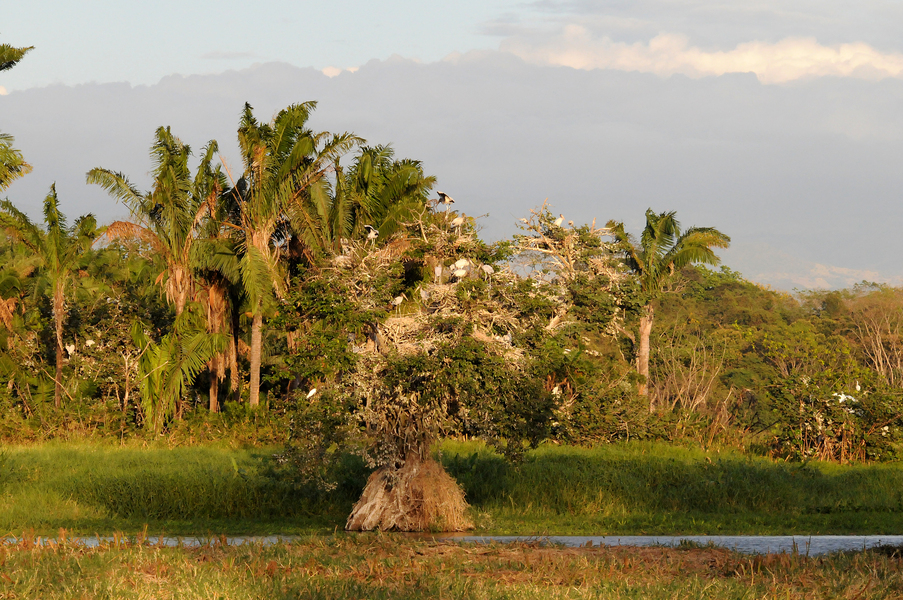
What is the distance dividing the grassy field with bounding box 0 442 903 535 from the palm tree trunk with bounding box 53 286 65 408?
5.15 meters

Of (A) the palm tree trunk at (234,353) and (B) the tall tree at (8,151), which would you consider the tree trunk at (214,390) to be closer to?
(A) the palm tree trunk at (234,353)

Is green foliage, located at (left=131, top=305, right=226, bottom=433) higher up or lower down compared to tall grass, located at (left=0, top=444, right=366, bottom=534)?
higher up

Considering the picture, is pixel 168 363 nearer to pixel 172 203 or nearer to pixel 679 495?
pixel 172 203

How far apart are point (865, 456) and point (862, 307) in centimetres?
2642

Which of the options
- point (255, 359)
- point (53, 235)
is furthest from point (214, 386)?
point (53, 235)

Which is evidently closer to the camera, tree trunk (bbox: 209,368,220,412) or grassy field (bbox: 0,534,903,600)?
grassy field (bbox: 0,534,903,600)

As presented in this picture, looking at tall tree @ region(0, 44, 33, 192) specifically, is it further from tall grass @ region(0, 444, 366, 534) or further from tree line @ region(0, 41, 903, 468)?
tall grass @ region(0, 444, 366, 534)

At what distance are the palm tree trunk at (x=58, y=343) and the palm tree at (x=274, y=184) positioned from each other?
15.2ft

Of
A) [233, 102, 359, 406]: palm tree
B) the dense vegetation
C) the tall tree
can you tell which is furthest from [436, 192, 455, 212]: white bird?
the tall tree

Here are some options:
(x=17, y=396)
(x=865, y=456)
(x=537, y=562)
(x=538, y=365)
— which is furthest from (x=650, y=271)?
(x=537, y=562)

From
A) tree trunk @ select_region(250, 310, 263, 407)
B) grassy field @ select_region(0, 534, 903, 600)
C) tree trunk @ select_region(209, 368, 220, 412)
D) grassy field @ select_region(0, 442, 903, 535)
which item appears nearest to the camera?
grassy field @ select_region(0, 534, 903, 600)

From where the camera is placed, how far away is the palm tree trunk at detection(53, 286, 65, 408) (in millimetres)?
23203

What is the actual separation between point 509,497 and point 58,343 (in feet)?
43.7

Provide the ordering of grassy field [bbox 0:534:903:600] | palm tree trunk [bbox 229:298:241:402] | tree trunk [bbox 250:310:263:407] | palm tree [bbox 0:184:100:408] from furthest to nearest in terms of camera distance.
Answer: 1. palm tree trunk [bbox 229:298:241:402]
2. tree trunk [bbox 250:310:263:407]
3. palm tree [bbox 0:184:100:408]
4. grassy field [bbox 0:534:903:600]
